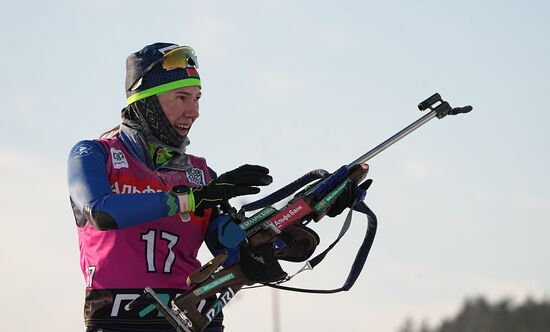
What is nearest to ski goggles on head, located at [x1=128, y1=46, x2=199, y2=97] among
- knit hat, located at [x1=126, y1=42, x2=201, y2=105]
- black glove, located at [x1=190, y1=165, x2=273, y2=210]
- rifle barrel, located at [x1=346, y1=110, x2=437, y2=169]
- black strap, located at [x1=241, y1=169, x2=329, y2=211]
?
knit hat, located at [x1=126, y1=42, x2=201, y2=105]

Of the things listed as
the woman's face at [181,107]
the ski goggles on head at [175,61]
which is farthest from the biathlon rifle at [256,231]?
the ski goggles on head at [175,61]

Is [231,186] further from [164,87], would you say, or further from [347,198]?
[164,87]

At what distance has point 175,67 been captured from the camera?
8070 mm

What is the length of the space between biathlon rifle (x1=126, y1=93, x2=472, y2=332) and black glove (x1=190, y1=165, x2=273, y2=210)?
15.4 inches

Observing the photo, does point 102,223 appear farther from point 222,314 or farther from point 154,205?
point 222,314

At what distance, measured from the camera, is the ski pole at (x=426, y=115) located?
7758mm

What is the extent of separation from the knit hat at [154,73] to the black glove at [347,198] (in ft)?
3.86

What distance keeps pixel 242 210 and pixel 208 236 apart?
0.95 feet

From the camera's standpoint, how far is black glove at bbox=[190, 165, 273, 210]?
723 cm

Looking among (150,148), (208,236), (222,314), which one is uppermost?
(150,148)
